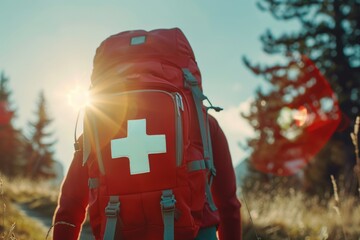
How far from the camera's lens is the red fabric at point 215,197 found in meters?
2.18

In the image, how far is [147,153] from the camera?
193cm

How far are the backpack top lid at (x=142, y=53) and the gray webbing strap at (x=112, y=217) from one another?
66cm

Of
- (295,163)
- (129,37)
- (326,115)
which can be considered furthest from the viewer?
(295,163)

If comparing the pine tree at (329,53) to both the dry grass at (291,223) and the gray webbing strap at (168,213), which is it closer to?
the dry grass at (291,223)

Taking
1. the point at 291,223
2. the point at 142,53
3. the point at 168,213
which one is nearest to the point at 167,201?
the point at 168,213

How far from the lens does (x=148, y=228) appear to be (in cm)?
195

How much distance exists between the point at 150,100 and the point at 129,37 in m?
0.50

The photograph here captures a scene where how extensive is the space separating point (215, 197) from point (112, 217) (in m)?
0.64

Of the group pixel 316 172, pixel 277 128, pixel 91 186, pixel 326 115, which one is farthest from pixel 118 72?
pixel 316 172

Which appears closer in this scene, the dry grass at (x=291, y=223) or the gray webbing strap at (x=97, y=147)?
the gray webbing strap at (x=97, y=147)

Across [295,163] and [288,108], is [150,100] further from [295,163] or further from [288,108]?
[295,163]

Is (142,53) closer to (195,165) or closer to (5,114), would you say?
(195,165)

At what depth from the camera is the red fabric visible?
2176 mm

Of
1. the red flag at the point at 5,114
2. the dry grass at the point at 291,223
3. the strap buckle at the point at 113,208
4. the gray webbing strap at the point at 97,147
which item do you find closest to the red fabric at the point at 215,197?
the gray webbing strap at the point at 97,147
